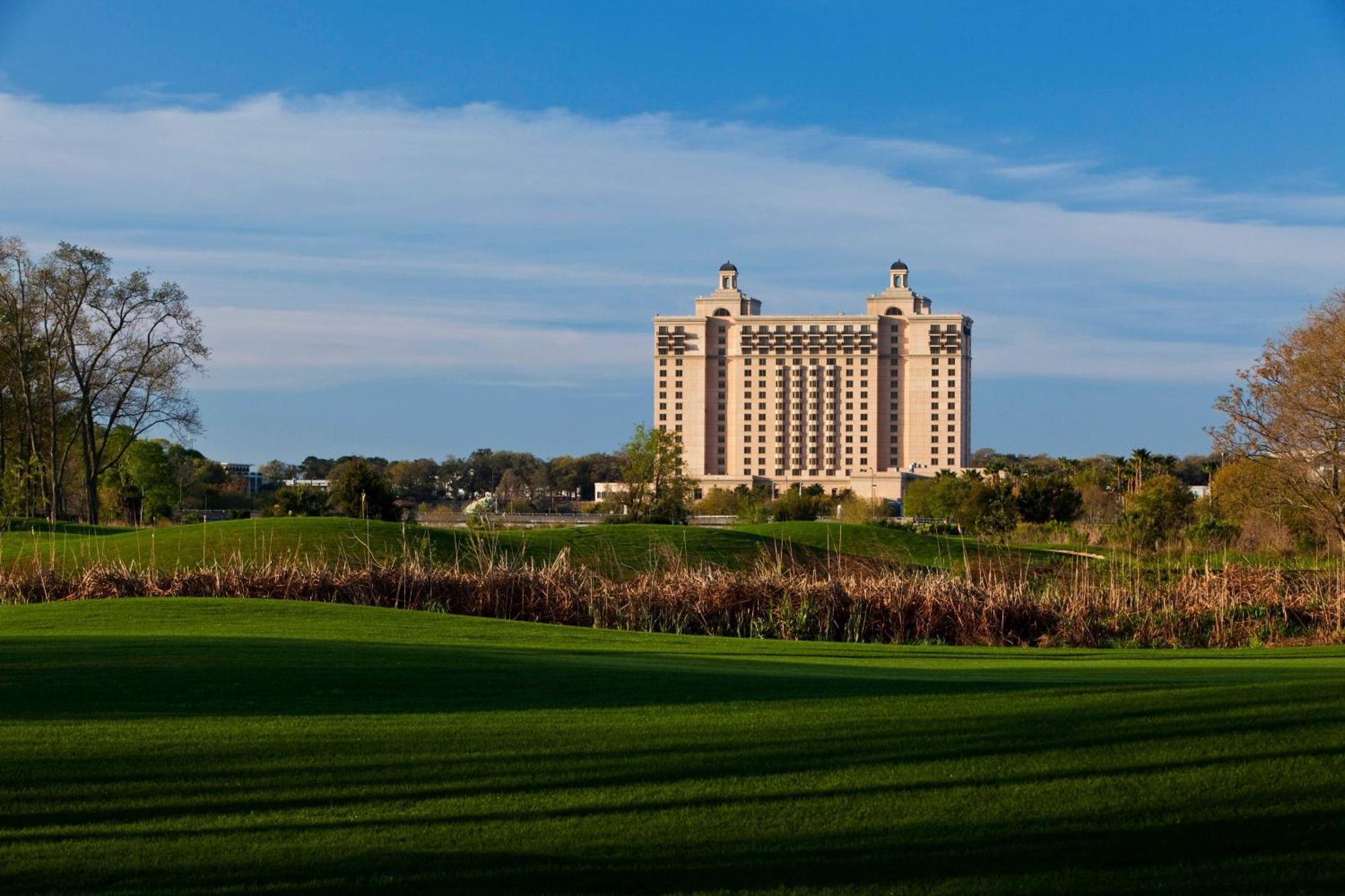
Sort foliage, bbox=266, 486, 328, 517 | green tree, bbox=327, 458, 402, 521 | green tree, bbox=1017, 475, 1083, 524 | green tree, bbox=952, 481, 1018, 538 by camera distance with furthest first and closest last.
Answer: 1. green tree, bbox=1017, 475, 1083, 524
2. green tree, bbox=952, 481, 1018, 538
3. foliage, bbox=266, 486, 328, 517
4. green tree, bbox=327, 458, 402, 521

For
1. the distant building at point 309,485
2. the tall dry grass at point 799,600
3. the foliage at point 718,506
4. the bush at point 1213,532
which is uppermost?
the distant building at point 309,485

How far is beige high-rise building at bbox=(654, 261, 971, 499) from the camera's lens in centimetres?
16500

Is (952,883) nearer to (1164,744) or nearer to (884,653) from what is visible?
(1164,744)

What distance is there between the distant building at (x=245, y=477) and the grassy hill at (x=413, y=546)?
6194 cm

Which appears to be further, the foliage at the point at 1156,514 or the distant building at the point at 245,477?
the distant building at the point at 245,477

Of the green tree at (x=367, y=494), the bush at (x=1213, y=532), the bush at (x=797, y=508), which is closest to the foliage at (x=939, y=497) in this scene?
the bush at (x=797, y=508)

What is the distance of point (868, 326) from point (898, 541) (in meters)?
134

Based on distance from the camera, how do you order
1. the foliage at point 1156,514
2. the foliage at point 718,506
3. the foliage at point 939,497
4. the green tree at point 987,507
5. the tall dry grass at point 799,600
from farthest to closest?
the foliage at point 718,506, the foliage at point 939,497, the green tree at point 987,507, the foliage at point 1156,514, the tall dry grass at point 799,600

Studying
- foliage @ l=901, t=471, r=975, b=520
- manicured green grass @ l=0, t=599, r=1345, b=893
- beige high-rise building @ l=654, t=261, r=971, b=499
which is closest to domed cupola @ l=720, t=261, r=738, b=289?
beige high-rise building @ l=654, t=261, r=971, b=499

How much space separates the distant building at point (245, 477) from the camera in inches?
3759

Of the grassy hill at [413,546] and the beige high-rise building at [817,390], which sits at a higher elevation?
the beige high-rise building at [817,390]

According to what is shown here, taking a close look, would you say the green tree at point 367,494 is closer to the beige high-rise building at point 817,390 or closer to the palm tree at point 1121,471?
the palm tree at point 1121,471

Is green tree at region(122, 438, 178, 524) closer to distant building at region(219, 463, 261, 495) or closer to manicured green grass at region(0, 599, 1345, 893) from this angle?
distant building at region(219, 463, 261, 495)

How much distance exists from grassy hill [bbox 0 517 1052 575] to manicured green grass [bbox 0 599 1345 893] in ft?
44.5
